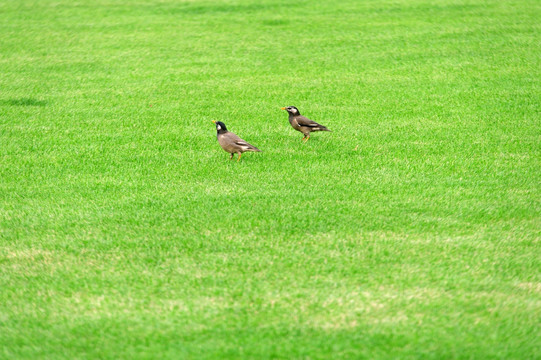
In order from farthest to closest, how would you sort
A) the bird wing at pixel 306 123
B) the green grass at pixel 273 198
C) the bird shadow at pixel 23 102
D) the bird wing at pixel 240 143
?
the bird shadow at pixel 23 102, the bird wing at pixel 306 123, the bird wing at pixel 240 143, the green grass at pixel 273 198

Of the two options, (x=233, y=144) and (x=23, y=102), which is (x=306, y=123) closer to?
(x=233, y=144)

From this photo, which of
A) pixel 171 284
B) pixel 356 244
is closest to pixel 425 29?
pixel 356 244

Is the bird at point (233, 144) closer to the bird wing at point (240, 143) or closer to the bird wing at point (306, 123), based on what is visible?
the bird wing at point (240, 143)

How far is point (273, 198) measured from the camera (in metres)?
7.82

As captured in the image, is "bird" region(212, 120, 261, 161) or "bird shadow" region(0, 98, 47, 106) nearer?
"bird" region(212, 120, 261, 161)

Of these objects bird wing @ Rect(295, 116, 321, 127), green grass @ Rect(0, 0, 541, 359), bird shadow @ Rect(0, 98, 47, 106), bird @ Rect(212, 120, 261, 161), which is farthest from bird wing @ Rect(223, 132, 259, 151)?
bird shadow @ Rect(0, 98, 47, 106)

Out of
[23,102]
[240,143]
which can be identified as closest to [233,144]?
[240,143]

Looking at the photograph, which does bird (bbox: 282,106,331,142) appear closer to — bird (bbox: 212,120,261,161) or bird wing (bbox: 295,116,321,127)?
bird wing (bbox: 295,116,321,127)

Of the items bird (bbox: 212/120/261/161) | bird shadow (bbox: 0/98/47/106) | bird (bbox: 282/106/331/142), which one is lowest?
bird shadow (bbox: 0/98/47/106)

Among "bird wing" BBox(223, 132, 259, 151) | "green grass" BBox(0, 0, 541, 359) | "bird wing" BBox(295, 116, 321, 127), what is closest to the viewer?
"green grass" BBox(0, 0, 541, 359)

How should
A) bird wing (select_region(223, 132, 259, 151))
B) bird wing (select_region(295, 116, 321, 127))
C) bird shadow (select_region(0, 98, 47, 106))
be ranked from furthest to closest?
bird shadow (select_region(0, 98, 47, 106)) → bird wing (select_region(295, 116, 321, 127)) → bird wing (select_region(223, 132, 259, 151))

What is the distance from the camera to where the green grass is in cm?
527

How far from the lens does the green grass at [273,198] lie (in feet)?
17.3

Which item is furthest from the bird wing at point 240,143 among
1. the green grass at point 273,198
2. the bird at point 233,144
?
the green grass at point 273,198
